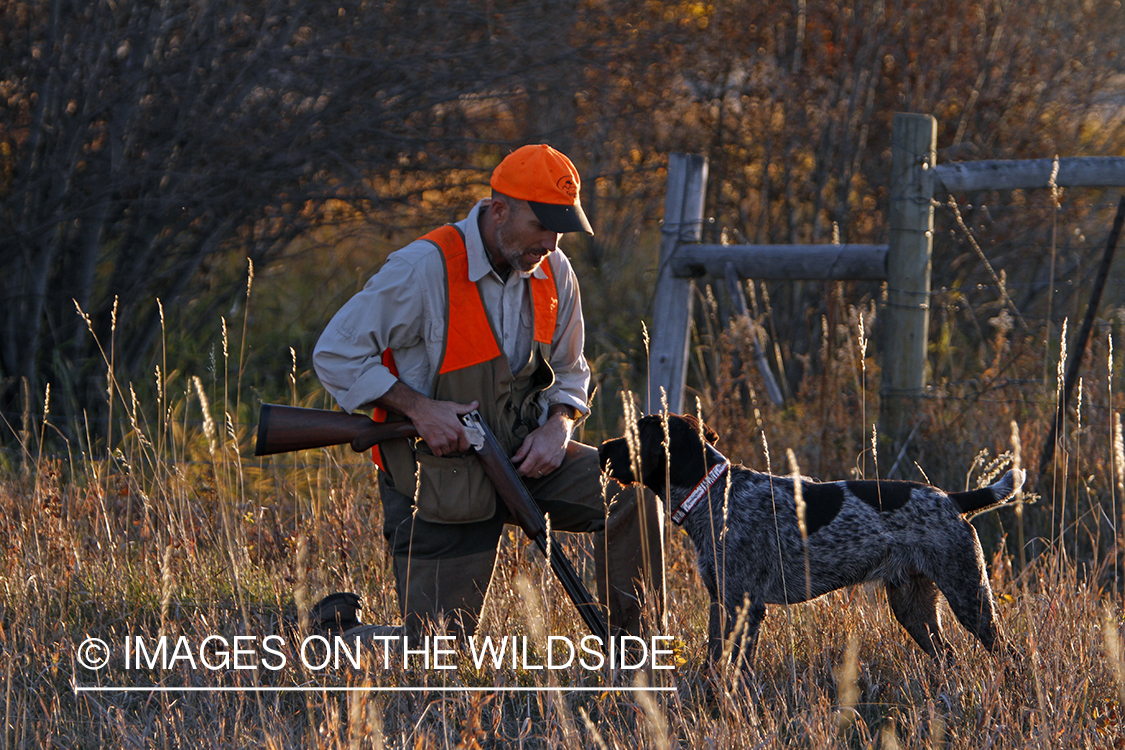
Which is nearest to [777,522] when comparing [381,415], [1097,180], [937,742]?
[937,742]

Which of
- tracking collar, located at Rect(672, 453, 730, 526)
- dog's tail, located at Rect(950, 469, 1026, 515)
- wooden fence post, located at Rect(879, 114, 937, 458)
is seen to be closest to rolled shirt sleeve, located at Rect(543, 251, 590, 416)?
tracking collar, located at Rect(672, 453, 730, 526)

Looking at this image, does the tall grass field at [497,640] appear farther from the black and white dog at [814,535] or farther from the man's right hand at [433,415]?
the man's right hand at [433,415]

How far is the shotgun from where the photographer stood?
3.37 metres

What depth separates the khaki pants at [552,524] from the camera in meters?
3.50

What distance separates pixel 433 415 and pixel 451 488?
250 mm

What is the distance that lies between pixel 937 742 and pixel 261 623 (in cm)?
221

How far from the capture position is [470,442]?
3.34 meters

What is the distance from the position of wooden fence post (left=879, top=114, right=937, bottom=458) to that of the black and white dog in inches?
71.4

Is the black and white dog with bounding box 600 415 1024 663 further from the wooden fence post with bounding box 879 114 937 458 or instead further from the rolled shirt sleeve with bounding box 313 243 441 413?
the wooden fence post with bounding box 879 114 937 458

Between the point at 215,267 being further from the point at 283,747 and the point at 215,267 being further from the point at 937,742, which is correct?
the point at 937,742

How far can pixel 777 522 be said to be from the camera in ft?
10.9

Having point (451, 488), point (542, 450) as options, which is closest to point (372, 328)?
point (451, 488)

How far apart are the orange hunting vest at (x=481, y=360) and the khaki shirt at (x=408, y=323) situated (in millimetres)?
29

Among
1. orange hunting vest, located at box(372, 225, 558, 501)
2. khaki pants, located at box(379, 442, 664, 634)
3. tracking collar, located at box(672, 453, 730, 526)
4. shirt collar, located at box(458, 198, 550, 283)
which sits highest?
shirt collar, located at box(458, 198, 550, 283)
